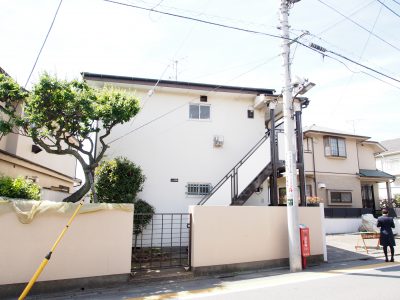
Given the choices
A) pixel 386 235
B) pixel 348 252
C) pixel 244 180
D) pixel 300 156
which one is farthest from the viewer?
pixel 300 156

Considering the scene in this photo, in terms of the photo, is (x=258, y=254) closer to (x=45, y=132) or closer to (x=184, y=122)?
(x=184, y=122)

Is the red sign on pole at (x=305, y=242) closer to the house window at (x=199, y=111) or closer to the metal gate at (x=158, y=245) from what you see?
the metal gate at (x=158, y=245)

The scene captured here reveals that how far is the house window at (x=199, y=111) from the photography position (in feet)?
41.1

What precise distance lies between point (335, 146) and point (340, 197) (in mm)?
3686

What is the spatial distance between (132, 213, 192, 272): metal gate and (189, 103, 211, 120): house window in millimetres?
4412

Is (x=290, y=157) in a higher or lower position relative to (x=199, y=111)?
lower

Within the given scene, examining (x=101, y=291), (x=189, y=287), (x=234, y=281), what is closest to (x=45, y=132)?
(x=101, y=291)

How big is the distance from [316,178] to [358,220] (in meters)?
3.78

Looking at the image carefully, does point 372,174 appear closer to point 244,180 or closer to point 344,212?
point 344,212

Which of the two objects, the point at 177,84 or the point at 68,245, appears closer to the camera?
the point at 68,245

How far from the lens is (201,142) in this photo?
40.3 feet

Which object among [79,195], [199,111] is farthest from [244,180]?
[79,195]

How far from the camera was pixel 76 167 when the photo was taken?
19.6m

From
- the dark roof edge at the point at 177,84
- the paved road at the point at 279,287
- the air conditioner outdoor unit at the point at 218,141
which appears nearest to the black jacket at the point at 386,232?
the paved road at the point at 279,287
